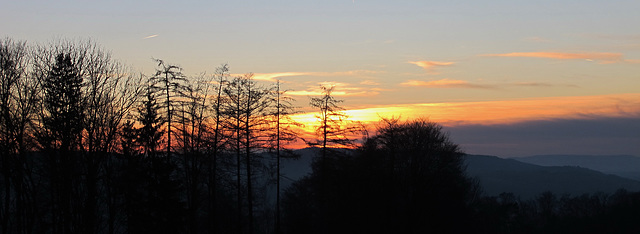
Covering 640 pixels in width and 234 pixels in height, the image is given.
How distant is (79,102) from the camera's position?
138 feet

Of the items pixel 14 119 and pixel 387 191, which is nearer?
pixel 14 119

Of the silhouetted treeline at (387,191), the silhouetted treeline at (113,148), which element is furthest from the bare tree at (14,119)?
the silhouetted treeline at (387,191)

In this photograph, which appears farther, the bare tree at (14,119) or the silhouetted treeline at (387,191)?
the silhouetted treeline at (387,191)

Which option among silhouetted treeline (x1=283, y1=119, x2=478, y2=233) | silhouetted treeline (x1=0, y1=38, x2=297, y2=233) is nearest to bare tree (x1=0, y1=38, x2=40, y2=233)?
silhouetted treeline (x1=0, y1=38, x2=297, y2=233)

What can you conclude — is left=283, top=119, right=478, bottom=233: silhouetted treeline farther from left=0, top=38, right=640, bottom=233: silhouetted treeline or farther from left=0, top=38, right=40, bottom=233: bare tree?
left=0, top=38, right=40, bottom=233: bare tree

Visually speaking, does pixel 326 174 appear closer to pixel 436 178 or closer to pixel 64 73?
pixel 436 178

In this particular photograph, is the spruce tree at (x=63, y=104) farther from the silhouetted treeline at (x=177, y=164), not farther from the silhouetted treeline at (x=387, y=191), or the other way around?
the silhouetted treeline at (x=387, y=191)

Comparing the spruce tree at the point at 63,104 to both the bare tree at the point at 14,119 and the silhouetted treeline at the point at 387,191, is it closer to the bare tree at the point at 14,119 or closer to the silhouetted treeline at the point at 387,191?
the bare tree at the point at 14,119

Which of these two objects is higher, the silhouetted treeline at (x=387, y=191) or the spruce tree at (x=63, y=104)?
the spruce tree at (x=63, y=104)

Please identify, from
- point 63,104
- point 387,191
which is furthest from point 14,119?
point 387,191

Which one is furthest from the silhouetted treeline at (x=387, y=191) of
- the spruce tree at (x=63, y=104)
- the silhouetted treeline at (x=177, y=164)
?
the spruce tree at (x=63, y=104)

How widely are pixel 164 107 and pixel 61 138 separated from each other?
325 inches

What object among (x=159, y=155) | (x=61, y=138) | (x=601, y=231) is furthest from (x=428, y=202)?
(x=601, y=231)

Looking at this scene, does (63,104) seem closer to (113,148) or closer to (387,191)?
(113,148)
